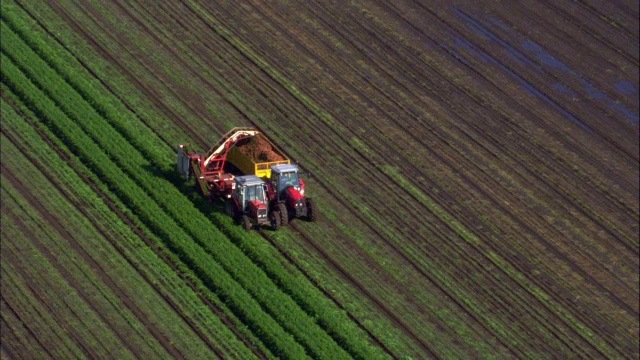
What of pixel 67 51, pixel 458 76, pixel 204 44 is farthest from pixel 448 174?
pixel 67 51

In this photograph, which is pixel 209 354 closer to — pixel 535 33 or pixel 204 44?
pixel 204 44

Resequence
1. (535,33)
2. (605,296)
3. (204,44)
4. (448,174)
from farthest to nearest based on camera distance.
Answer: (535,33) < (204,44) < (448,174) < (605,296)

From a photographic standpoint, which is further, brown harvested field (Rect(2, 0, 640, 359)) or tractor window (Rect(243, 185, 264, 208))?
tractor window (Rect(243, 185, 264, 208))

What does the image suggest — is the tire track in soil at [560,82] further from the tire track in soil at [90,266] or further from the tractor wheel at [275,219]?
the tire track in soil at [90,266]

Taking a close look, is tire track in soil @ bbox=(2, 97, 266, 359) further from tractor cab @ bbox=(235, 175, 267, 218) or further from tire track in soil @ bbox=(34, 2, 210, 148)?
tire track in soil @ bbox=(34, 2, 210, 148)

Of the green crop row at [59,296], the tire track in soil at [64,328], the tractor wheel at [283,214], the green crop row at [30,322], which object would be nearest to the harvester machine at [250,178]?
the tractor wheel at [283,214]

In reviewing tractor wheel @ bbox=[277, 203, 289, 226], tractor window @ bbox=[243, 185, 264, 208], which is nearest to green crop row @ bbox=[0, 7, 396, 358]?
tractor window @ bbox=[243, 185, 264, 208]
